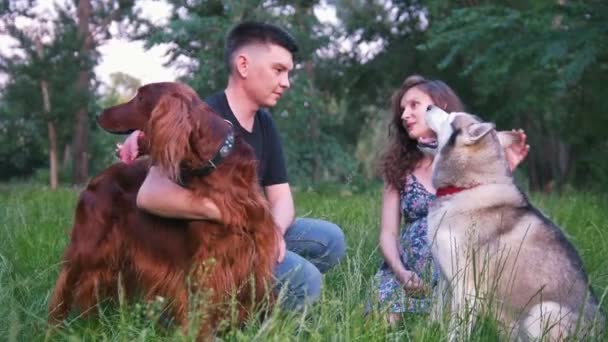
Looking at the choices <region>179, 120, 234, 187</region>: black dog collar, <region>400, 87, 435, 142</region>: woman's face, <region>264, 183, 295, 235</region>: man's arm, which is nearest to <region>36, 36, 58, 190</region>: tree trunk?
<region>264, 183, 295, 235</region>: man's arm

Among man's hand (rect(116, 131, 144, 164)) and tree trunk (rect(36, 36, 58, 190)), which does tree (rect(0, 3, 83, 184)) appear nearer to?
tree trunk (rect(36, 36, 58, 190))

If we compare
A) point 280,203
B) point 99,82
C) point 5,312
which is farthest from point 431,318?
point 99,82

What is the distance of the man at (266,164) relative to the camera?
2.97 metres

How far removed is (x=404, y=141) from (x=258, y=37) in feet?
4.37

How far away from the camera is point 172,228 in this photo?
3088 mm

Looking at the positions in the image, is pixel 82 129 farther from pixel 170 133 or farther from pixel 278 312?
pixel 278 312

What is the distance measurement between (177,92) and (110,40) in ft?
69.8

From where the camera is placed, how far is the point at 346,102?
20406 millimetres

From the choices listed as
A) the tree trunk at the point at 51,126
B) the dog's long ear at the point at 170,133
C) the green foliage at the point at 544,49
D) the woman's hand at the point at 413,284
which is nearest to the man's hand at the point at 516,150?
the woman's hand at the point at 413,284

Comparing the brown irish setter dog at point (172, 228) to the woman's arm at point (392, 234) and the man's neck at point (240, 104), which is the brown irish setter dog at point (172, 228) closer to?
the man's neck at point (240, 104)

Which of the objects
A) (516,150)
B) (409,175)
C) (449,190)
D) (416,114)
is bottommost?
(409,175)

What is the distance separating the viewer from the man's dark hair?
3680mm

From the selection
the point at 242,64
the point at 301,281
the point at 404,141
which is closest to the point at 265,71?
the point at 242,64

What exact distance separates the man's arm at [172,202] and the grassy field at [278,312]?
17.0 inches
